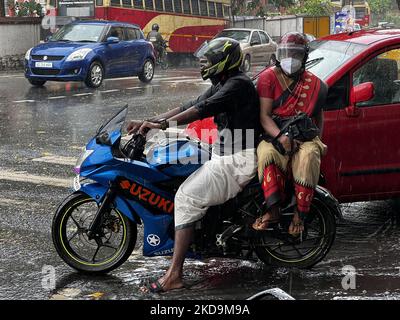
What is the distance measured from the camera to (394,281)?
547 centimetres

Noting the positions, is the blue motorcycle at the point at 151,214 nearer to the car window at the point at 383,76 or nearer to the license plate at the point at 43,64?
the car window at the point at 383,76

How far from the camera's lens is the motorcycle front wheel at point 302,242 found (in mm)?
5492

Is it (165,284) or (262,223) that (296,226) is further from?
(165,284)

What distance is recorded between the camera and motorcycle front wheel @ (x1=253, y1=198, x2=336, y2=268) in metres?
5.49

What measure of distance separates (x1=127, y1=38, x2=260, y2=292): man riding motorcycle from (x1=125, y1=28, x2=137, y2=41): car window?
1751cm

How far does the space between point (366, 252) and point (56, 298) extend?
8.62ft

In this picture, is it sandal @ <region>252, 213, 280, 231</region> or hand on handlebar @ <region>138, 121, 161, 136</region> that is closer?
hand on handlebar @ <region>138, 121, 161, 136</region>

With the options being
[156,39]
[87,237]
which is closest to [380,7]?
[156,39]

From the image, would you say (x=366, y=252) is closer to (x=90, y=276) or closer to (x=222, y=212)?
(x=222, y=212)

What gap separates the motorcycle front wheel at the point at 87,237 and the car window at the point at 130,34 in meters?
17.3

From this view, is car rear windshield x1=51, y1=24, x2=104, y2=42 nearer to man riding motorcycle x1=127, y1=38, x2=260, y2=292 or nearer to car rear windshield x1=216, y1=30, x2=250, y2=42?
car rear windshield x1=216, y1=30, x2=250, y2=42

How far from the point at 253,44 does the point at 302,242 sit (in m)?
26.4

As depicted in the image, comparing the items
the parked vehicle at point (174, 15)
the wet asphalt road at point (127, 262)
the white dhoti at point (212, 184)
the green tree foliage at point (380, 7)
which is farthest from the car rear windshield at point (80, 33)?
the green tree foliage at point (380, 7)

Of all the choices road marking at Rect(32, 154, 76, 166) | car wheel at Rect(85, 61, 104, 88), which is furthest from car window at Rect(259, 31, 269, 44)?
road marking at Rect(32, 154, 76, 166)
